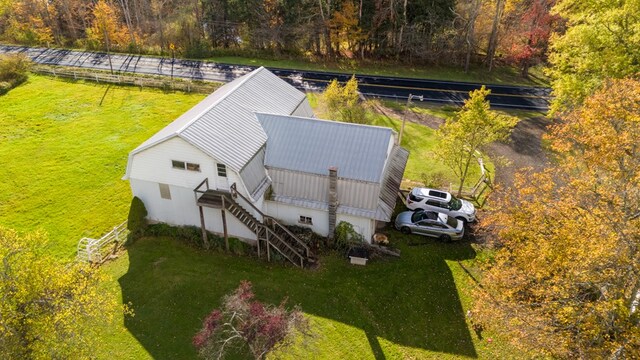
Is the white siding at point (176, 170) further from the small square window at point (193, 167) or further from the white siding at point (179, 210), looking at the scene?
the white siding at point (179, 210)

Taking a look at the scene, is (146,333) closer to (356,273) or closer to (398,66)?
(356,273)

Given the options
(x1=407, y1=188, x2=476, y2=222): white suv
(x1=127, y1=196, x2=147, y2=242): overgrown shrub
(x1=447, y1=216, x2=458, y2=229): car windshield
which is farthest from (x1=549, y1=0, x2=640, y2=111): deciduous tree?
(x1=127, y1=196, x2=147, y2=242): overgrown shrub

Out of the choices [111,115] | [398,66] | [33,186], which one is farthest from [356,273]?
[398,66]

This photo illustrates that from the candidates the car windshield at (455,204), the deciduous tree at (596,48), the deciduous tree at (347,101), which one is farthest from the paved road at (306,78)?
the car windshield at (455,204)

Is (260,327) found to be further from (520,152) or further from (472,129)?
(520,152)

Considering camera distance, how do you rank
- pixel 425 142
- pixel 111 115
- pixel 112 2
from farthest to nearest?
pixel 112 2 → pixel 111 115 → pixel 425 142

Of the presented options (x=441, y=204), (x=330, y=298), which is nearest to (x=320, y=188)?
(x=330, y=298)
